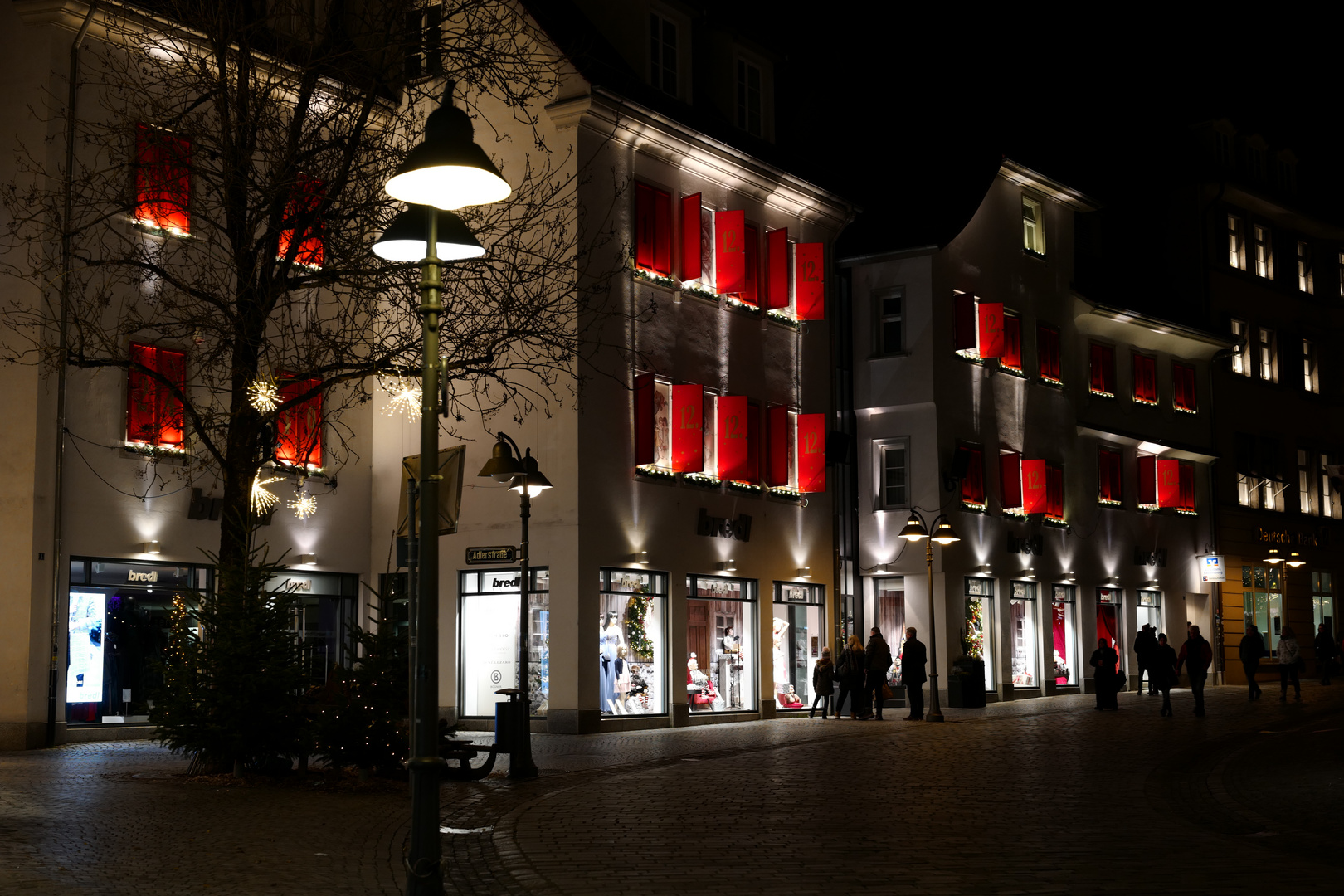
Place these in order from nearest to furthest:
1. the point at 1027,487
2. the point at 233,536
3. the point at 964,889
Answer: the point at 964,889 < the point at 233,536 < the point at 1027,487

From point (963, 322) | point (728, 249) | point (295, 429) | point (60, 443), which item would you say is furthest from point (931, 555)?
point (60, 443)

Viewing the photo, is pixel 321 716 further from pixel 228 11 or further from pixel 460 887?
pixel 228 11

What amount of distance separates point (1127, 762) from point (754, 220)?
15890mm

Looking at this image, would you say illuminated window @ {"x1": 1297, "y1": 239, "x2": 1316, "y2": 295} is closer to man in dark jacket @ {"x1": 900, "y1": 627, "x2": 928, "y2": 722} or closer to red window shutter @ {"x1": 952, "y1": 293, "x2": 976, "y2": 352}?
red window shutter @ {"x1": 952, "y1": 293, "x2": 976, "y2": 352}

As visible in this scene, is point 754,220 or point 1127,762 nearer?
point 1127,762

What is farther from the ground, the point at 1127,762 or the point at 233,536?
the point at 233,536

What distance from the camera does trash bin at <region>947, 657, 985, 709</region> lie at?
34.0 m

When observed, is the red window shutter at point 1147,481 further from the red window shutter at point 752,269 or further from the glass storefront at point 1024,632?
the red window shutter at point 752,269

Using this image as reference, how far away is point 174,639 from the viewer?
682 inches

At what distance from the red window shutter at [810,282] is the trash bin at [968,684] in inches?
342

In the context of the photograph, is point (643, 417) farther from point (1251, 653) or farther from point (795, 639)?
point (1251, 653)

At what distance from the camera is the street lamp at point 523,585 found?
17438mm

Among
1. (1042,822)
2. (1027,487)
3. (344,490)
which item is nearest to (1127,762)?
(1042,822)

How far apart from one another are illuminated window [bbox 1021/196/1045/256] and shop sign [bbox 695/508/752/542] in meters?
14.2
